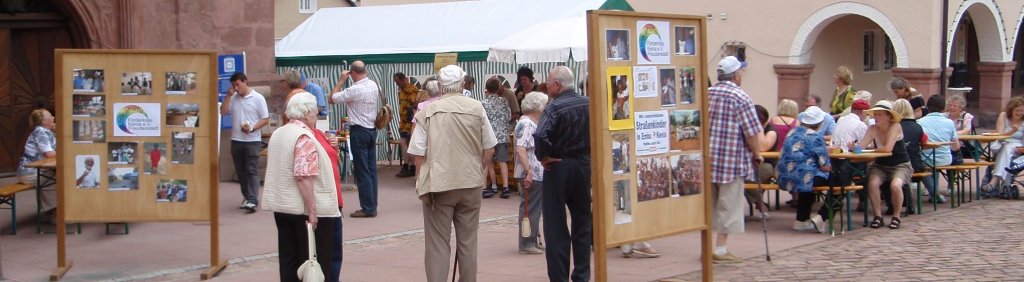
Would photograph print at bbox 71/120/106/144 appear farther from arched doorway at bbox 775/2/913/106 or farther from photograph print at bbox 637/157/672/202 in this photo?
arched doorway at bbox 775/2/913/106

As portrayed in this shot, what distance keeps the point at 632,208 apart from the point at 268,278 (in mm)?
2985

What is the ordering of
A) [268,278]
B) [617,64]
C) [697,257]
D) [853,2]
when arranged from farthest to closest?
[853,2]
[697,257]
[268,278]
[617,64]

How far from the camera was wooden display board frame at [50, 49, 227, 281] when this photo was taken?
948 centimetres

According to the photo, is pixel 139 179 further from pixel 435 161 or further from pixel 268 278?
pixel 435 161

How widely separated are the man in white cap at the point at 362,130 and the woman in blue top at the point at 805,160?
413 cm

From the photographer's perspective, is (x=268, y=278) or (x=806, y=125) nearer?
(x=268, y=278)

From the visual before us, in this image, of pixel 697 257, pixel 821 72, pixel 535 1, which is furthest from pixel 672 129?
pixel 821 72

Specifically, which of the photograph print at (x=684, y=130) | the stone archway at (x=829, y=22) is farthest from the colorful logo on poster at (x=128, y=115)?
the stone archway at (x=829, y=22)

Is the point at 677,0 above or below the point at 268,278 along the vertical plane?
above

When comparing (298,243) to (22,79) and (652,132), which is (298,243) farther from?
(22,79)

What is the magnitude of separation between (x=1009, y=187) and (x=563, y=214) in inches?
323

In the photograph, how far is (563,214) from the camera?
845cm

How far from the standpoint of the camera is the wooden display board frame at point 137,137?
9.48 meters

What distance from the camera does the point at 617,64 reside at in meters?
7.63
